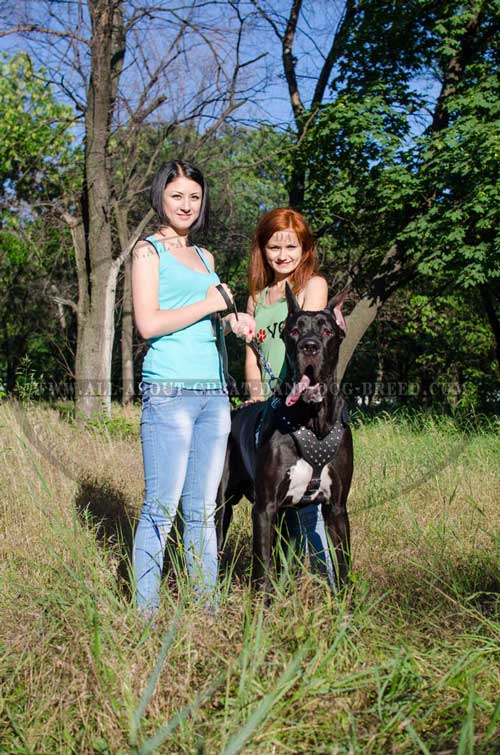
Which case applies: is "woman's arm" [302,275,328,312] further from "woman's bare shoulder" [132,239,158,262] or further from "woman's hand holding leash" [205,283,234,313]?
"woman's bare shoulder" [132,239,158,262]

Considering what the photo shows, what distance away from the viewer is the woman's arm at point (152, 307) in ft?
9.52

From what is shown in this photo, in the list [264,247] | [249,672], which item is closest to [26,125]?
[264,247]

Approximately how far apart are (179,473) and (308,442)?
2.09 ft

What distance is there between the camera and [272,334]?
139 inches

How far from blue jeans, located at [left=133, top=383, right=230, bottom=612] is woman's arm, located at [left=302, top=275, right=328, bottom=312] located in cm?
69

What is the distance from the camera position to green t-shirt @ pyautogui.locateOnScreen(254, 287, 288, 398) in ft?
11.4

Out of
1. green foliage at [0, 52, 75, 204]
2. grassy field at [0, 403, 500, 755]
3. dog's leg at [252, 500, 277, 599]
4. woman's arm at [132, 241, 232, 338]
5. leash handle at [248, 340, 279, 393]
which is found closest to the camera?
grassy field at [0, 403, 500, 755]

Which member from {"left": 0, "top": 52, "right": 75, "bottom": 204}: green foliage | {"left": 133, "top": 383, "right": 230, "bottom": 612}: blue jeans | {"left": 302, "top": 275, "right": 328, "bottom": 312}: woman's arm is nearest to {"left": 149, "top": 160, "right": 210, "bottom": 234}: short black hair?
{"left": 302, "top": 275, "right": 328, "bottom": 312}: woman's arm

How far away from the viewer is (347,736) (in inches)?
74.1

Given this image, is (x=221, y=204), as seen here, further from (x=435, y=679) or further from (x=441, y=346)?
(x=435, y=679)

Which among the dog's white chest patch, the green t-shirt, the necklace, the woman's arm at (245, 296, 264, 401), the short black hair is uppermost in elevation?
the short black hair

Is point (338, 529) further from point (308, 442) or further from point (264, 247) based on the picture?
point (264, 247)

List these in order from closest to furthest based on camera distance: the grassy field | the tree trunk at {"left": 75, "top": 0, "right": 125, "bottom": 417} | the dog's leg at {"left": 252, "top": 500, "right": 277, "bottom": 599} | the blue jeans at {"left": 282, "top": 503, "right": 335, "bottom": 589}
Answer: the grassy field
the dog's leg at {"left": 252, "top": 500, "right": 277, "bottom": 599}
the blue jeans at {"left": 282, "top": 503, "right": 335, "bottom": 589}
the tree trunk at {"left": 75, "top": 0, "right": 125, "bottom": 417}

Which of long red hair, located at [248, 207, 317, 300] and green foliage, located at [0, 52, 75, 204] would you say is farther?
green foliage, located at [0, 52, 75, 204]
